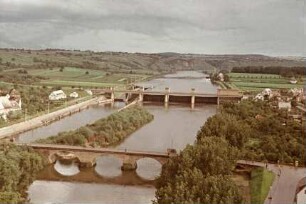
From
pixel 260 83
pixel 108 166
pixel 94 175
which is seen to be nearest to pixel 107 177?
pixel 94 175

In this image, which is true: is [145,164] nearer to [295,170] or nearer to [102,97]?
[295,170]

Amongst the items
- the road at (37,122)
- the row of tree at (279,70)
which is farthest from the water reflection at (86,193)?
the row of tree at (279,70)

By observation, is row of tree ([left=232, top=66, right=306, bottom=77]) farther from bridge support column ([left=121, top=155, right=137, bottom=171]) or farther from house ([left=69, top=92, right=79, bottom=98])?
bridge support column ([left=121, top=155, right=137, bottom=171])

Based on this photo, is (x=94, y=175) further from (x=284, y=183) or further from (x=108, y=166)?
(x=284, y=183)

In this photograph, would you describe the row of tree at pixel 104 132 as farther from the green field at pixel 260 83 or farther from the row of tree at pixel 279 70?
the row of tree at pixel 279 70

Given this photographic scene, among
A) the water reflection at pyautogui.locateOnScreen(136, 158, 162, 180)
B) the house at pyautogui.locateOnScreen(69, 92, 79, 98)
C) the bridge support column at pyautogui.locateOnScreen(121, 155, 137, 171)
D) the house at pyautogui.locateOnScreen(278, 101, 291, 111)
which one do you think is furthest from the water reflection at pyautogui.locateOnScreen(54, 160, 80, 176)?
the house at pyautogui.locateOnScreen(69, 92, 79, 98)

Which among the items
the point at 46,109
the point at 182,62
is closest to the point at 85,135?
the point at 46,109
